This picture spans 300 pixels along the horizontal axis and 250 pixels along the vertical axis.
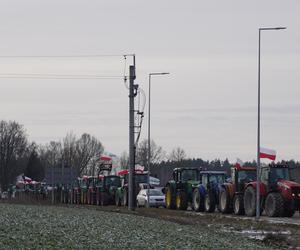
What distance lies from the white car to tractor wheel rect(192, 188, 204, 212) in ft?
37.5

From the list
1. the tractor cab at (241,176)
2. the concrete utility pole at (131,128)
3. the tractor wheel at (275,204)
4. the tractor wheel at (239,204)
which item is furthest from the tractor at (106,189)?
the tractor wheel at (275,204)

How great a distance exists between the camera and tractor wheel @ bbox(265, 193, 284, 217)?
40.2 metres

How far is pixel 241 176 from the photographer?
4575 centimetres

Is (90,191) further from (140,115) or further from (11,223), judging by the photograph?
(11,223)

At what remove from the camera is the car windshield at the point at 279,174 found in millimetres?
42469

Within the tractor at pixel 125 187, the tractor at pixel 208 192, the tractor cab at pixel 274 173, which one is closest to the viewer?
the tractor cab at pixel 274 173

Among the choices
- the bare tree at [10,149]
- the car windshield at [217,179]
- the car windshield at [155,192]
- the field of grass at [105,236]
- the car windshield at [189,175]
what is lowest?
the field of grass at [105,236]

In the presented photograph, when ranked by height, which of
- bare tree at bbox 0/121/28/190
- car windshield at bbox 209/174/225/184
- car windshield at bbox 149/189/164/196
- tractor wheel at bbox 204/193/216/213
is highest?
bare tree at bbox 0/121/28/190

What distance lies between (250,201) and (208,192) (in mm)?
5944

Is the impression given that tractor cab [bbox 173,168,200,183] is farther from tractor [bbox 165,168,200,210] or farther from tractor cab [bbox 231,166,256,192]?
tractor cab [bbox 231,166,256,192]

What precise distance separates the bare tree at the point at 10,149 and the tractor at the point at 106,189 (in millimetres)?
72235

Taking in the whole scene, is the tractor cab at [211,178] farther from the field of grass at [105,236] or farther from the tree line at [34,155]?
the tree line at [34,155]

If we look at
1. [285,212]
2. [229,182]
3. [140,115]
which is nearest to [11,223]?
[285,212]

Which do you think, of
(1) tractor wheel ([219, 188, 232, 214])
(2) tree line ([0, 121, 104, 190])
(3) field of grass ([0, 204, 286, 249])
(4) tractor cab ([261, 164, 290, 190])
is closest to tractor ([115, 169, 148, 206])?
(1) tractor wheel ([219, 188, 232, 214])
